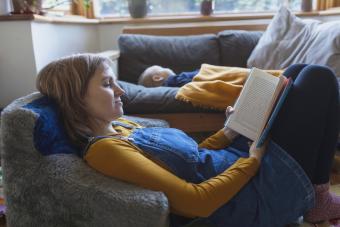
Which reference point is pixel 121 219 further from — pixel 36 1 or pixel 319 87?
pixel 36 1

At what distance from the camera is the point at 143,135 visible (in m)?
1.09

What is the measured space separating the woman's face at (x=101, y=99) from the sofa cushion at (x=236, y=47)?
1662 mm

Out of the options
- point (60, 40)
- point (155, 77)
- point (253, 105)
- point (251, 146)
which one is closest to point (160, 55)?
point (155, 77)

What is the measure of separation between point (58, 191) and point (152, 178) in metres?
0.24

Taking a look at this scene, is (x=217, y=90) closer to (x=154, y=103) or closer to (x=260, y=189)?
(x=154, y=103)

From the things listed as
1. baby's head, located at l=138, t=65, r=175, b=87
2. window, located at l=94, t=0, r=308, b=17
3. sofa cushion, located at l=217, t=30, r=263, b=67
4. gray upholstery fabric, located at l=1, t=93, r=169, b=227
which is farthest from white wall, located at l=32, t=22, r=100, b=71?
gray upholstery fabric, located at l=1, t=93, r=169, b=227

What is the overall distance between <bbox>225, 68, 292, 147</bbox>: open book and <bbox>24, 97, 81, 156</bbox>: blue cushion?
0.53 m

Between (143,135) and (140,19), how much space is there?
2.21 meters

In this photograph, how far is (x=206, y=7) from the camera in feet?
10.1

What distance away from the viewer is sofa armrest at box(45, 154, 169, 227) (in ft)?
2.76

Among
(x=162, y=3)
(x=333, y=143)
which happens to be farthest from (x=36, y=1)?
(x=333, y=143)

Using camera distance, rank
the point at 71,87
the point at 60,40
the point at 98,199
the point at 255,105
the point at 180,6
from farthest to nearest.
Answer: the point at 180,6 → the point at 60,40 → the point at 255,105 → the point at 71,87 → the point at 98,199

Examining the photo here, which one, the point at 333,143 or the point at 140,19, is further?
the point at 140,19

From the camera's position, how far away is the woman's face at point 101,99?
1050 mm
